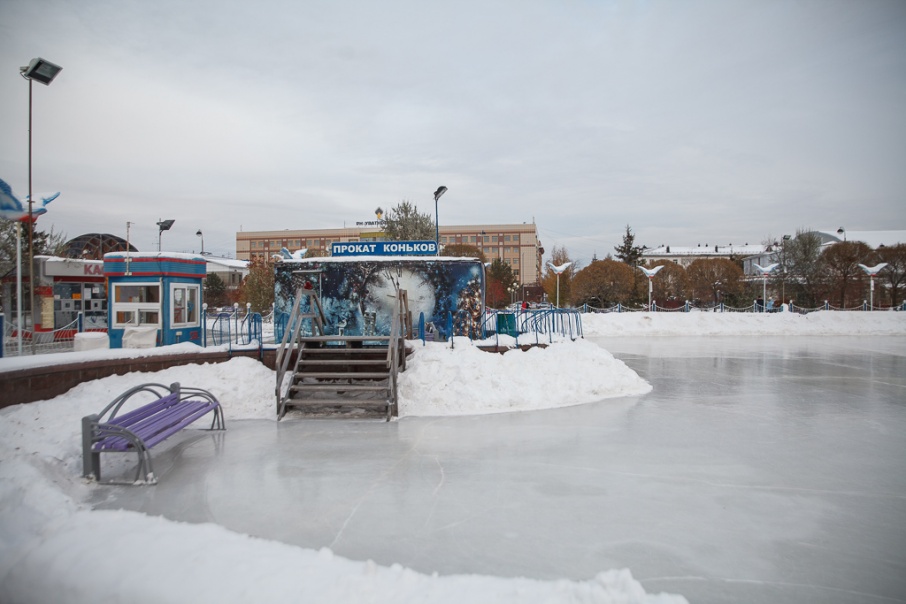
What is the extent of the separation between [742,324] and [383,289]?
86.8 feet

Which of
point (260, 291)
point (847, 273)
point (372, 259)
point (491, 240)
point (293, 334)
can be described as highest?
point (491, 240)

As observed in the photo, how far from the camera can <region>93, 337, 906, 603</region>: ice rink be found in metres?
4.19

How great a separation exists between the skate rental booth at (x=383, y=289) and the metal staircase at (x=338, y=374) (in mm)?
1784

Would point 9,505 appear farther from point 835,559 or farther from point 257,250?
point 257,250

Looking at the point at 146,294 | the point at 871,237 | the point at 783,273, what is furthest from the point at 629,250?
the point at 146,294

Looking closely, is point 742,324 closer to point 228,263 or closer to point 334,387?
point 334,387

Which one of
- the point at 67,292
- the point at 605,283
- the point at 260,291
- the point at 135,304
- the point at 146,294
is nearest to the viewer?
the point at 135,304

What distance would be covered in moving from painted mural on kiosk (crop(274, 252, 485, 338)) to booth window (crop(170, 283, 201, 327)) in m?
3.09

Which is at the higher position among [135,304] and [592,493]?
[135,304]

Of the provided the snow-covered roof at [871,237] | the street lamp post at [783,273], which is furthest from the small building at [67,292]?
the snow-covered roof at [871,237]

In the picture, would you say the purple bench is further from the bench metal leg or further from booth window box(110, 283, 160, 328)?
booth window box(110, 283, 160, 328)

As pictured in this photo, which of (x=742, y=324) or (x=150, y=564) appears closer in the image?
(x=150, y=564)

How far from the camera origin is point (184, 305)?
A: 1484 centimetres

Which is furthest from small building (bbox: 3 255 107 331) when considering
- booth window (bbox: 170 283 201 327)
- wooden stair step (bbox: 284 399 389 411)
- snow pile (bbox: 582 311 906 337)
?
snow pile (bbox: 582 311 906 337)
